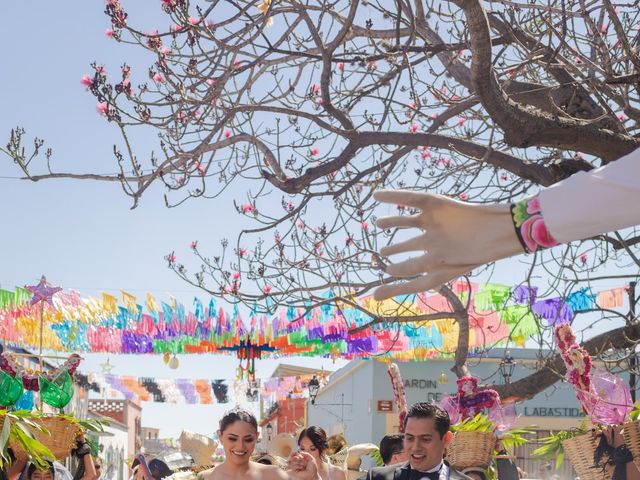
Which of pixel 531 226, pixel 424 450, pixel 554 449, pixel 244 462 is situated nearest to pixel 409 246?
pixel 531 226

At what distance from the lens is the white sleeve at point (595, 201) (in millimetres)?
2189

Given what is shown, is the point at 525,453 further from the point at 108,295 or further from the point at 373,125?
the point at 373,125

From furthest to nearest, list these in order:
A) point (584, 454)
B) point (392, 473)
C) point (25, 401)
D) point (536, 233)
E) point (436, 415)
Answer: point (25, 401)
point (584, 454)
point (436, 415)
point (392, 473)
point (536, 233)

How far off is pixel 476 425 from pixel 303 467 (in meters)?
1.81

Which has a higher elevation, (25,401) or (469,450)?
(25,401)

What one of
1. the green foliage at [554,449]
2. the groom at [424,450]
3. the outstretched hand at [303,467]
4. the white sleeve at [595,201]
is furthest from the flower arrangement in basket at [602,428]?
the white sleeve at [595,201]

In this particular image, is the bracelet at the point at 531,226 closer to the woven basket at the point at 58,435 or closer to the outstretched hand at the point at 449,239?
the outstretched hand at the point at 449,239

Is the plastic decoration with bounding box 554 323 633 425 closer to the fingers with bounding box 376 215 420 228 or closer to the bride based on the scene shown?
the bride

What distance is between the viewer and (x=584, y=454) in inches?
268

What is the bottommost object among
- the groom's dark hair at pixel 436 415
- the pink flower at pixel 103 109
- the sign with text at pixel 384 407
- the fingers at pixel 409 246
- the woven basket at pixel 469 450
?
the woven basket at pixel 469 450

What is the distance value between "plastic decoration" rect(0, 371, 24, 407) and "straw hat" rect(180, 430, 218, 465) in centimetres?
260

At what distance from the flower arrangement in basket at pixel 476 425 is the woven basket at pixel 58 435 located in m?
A: 2.93

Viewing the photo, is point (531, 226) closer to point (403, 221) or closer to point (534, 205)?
point (534, 205)

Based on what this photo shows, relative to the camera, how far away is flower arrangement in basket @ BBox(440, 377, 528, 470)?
323 inches
